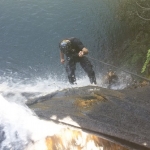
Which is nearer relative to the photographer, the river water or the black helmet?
the black helmet

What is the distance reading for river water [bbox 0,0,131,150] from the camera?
1096 cm

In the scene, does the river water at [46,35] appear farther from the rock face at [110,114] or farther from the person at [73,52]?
the rock face at [110,114]

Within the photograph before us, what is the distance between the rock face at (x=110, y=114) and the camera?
10.3ft

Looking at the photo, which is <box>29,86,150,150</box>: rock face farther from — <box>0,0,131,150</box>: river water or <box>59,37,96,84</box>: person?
<box>0,0,131,150</box>: river water

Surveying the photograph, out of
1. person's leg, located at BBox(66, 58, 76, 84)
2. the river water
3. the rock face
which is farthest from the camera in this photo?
the river water

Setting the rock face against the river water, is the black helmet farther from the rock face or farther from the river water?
the river water

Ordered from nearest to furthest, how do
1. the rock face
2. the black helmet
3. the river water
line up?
1. the rock face
2. the black helmet
3. the river water

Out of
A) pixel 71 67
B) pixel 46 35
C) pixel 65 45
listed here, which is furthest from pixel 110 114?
pixel 46 35

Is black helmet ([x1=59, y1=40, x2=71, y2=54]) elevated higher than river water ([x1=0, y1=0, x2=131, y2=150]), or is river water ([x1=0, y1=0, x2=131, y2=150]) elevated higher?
black helmet ([x1=59, y1=40, x2=71, y2=54])

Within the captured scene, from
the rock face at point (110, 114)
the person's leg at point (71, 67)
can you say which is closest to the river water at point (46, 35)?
the person's leg at point (71, 67)

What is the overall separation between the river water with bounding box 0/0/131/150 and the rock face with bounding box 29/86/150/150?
184 inches

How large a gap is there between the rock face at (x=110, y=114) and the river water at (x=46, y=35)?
4.66 meters

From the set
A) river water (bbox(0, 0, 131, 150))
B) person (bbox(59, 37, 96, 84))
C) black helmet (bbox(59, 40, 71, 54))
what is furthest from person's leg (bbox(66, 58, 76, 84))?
river water (bbox(0, 0, 131, 150))

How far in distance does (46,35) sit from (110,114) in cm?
1098
